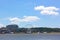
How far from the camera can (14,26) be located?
19828 millimetres

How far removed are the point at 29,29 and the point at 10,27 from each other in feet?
11.7

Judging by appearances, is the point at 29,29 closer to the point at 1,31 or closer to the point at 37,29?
the point at 37,29

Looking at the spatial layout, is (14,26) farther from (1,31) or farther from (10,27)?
(1,31)

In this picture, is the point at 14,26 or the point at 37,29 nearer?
the point at 14,26

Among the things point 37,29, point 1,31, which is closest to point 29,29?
point 37,29

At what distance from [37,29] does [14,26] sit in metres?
3.12

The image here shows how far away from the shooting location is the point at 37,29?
22047 millimetres

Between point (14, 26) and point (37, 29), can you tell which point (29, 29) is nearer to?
Result: point (37, 29)

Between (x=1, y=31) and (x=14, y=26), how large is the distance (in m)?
2.34

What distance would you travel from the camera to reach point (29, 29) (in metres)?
22.7

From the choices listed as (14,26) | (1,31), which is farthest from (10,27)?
(1,31)

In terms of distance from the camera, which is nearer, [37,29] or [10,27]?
[10,27]

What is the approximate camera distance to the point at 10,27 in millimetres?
19625

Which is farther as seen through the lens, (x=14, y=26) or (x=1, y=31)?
(x=1, y=31)
